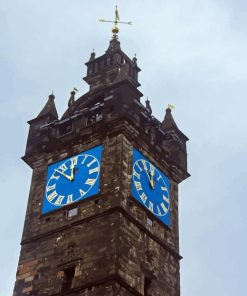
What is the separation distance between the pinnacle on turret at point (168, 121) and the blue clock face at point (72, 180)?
5.19m

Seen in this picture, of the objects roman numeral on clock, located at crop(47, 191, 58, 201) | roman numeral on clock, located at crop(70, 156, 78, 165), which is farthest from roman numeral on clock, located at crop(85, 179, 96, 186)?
roman numeral on clock, located at crop(47, 191, 58, 201)

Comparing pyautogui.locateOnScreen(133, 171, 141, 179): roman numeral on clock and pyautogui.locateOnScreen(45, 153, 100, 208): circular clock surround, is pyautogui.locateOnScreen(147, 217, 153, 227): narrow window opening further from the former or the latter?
pyautogui.locateOnScreen(45, 153, 100, 208): circular clock surround

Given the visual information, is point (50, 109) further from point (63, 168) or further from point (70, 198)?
point (70, 198)

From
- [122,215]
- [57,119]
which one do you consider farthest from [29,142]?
[122,215]

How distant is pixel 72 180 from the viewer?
37500 millimetres

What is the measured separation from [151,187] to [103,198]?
265cm

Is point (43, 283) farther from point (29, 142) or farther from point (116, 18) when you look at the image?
point (116, 18)

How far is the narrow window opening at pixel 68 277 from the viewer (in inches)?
1347

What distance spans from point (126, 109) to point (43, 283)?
27.2 feet

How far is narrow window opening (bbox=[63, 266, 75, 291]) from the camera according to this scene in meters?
34.2

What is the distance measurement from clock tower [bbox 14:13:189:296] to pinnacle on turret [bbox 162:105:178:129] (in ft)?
0.18

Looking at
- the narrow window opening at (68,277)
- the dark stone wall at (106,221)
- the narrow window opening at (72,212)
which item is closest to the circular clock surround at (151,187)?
the dark stone wall at (106,221)

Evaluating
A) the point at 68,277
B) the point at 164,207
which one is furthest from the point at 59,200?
the point at 164,207

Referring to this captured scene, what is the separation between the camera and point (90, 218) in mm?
35625
